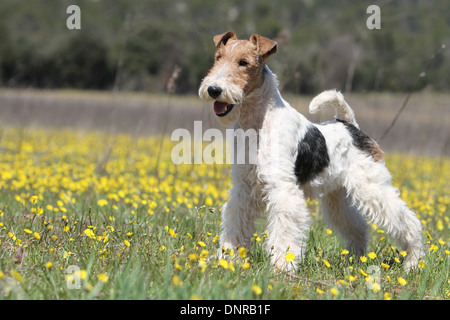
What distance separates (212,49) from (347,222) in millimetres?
2531

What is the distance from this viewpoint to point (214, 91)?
3166 millimetres

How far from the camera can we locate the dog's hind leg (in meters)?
4.40

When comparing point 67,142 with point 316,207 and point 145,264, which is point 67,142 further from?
point 145,264

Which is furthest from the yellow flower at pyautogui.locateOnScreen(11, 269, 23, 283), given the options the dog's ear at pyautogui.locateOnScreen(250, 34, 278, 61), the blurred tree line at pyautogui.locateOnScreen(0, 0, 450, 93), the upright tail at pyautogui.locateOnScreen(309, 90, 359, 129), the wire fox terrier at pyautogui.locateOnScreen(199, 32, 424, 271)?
the blurred tree line at pyautogui.locateOnScreen(0, 0, 450, 93)

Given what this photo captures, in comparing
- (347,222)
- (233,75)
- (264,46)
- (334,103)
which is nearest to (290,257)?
(233,75)

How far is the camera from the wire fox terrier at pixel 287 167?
343 cm

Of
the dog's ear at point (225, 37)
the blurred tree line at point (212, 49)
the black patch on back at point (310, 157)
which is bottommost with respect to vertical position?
the black patch on back at point (310, 157)

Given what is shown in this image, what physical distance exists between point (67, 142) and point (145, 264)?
9709 mm

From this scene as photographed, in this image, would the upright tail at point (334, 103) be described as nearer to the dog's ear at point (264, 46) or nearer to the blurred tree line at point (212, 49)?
the dog's ear at point (264, 46)

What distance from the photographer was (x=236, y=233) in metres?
3.71

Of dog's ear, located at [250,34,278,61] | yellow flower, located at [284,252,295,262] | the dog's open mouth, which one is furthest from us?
Result: dog's ear, located at [250,34,278,61]

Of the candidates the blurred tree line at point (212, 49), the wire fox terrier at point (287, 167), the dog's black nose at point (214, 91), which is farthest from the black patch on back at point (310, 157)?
the blurred tree line at point (212, 49)

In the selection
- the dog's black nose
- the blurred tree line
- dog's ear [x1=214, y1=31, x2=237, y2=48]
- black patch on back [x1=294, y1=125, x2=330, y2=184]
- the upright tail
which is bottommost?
black patch on back [x1=294, y1=125, x2=330, y2=184]

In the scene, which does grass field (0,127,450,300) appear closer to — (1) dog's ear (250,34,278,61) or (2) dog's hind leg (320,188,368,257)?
(2) dog's hind leg (320,188,368,257)
